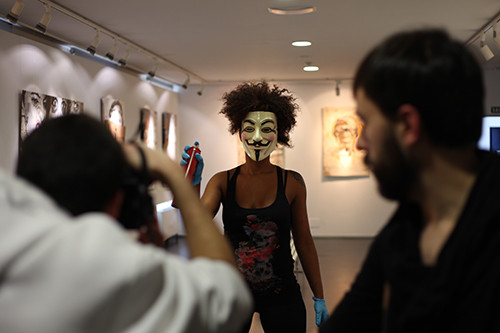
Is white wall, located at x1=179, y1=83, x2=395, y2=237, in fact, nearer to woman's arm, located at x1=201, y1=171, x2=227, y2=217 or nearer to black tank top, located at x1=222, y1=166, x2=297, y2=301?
woman's arm, located at x1=201, y1=171, x2=227, y2=217

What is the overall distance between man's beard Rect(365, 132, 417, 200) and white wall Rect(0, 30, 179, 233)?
4.51 m

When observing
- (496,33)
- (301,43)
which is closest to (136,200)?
(496,33)

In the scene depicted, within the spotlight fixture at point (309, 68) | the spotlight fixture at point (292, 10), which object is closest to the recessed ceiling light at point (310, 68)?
the spotlight fixture at point (309, 68)

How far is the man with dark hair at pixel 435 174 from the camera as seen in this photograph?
898 millimetres

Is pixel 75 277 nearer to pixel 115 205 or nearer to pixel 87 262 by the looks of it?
pixel 87 262

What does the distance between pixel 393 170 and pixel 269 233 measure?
70.5 inches

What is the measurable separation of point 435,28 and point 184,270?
62 centimetres

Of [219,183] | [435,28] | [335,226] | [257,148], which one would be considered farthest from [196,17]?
[335,226]

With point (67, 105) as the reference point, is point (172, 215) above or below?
below

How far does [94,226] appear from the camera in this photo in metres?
0.80

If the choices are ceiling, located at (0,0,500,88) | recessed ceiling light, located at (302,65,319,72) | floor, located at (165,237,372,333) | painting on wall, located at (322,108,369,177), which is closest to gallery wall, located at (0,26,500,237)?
painting on wall, located at (322,108,369,177)

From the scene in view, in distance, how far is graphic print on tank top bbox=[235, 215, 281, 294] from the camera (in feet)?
8.75

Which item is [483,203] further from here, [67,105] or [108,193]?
[67,105]

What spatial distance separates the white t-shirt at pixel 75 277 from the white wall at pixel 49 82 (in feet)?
→ 14.5
